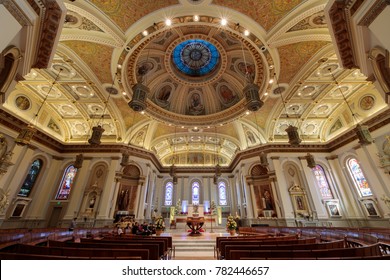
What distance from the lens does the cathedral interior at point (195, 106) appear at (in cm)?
688

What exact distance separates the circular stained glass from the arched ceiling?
17cm

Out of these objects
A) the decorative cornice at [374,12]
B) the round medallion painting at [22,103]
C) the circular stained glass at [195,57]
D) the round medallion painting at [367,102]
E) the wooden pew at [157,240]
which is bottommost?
the wooden pew at [157,240]

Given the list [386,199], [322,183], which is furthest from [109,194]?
[386,199]

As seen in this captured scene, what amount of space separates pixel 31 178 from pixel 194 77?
1531cm

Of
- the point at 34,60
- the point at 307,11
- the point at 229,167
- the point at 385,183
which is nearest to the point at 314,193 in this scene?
the point at 385,183

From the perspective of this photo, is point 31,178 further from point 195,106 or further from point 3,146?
point 195,106

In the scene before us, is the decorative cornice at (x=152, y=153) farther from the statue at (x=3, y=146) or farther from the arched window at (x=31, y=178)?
the arched window at (x=31, y=178)

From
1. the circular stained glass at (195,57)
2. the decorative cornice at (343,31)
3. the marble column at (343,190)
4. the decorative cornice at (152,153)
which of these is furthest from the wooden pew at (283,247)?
the circular stained glass at (195,57)

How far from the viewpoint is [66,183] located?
14375mm

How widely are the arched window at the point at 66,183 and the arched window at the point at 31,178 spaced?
1.77 metres

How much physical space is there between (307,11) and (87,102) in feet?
48.2

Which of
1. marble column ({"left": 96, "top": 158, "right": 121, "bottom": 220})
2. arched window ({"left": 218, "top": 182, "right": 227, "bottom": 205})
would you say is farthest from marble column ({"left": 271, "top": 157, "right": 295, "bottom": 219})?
marble column ({"left": 96, "top": 158, "right": 121, "bottom": 220})

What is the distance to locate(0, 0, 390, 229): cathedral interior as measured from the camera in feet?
22.6

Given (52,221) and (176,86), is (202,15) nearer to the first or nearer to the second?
(176,86)
